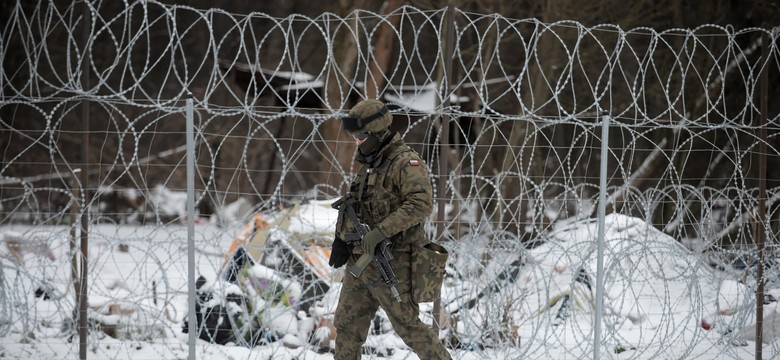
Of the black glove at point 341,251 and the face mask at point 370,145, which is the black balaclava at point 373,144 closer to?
the face mask at point 370,145

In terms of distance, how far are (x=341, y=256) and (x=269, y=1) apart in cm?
1609

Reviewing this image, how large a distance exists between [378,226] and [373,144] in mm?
413

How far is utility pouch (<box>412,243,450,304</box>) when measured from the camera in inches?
146

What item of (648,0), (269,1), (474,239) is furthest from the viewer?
(269,1)

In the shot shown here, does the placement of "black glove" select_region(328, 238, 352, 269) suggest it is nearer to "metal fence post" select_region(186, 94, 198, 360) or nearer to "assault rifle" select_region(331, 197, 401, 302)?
"assault rifle" select_region(331, 197, 401, 302)

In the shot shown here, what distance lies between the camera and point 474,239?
187 inches

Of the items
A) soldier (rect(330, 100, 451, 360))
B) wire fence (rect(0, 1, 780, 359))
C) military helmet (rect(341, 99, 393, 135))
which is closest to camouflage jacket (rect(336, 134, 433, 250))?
soldier (rect(330, 100, 451, 360))

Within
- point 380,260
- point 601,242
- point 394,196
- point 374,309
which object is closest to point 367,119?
point 394,196

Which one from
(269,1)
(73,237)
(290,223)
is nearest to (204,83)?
(269,1)

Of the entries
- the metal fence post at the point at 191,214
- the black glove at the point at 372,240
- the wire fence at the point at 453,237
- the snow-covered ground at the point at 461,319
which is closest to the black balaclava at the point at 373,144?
the wire fence at the point at 453,237

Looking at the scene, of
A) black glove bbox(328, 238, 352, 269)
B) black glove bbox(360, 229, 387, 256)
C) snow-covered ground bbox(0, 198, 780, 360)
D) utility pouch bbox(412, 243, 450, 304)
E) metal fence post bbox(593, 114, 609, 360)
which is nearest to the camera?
black glove bbox(360, 229, 387, 256)

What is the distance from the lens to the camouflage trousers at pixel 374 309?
373 centimetres

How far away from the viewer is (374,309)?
3904 mm

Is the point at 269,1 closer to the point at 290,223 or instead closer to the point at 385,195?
the point at 290,223
